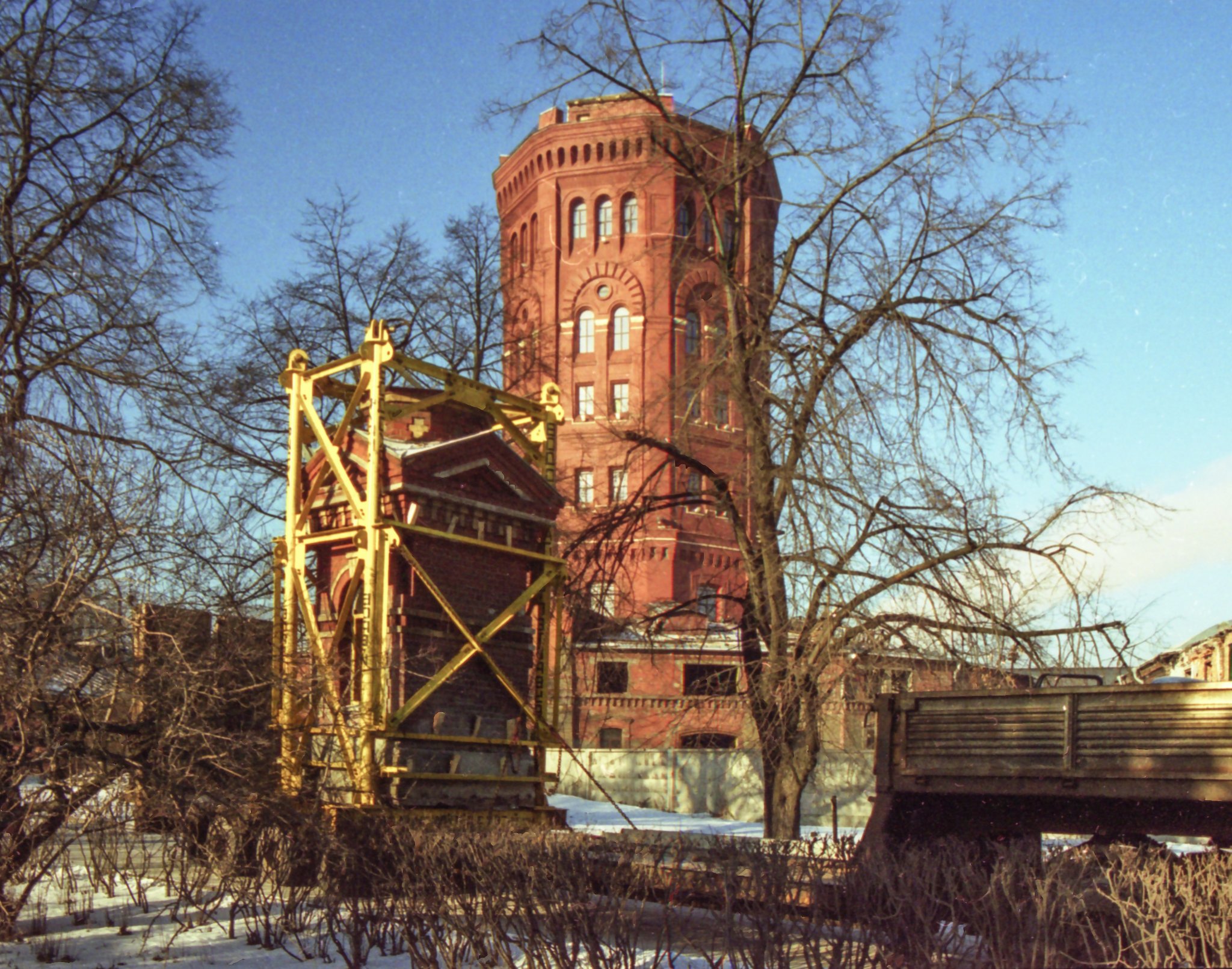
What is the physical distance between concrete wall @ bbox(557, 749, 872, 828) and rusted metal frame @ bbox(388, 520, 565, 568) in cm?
1405

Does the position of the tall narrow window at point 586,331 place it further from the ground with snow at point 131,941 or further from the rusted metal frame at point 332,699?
the ground with snow at point 131,941

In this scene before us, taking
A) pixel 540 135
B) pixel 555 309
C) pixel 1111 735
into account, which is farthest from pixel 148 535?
pixel 540 135

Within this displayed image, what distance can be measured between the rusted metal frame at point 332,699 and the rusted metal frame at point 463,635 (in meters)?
0.84

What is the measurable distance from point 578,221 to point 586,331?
419 centimetres

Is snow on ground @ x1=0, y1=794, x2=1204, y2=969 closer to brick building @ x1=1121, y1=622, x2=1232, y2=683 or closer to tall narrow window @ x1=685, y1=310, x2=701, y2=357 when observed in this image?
brick building @ x1=1121, y1=622, x2=1232, y2=683

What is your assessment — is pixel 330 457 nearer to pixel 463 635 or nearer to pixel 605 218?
pixel 463 635

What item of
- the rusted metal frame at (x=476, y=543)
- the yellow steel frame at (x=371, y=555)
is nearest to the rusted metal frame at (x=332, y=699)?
the yellow steel frame at (x=371, y=555)

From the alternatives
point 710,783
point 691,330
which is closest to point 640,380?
point 691,330

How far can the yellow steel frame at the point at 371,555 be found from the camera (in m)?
13.3

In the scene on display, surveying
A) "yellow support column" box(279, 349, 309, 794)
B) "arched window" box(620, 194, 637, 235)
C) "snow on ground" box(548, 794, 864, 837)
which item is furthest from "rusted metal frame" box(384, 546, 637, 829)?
"arched window" box(620, 194, 637, 235)

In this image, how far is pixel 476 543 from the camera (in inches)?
595

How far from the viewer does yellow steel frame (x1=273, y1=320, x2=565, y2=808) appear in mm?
13289

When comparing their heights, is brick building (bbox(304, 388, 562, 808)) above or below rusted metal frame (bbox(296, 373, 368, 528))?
Result: below

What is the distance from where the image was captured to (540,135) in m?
45.9
